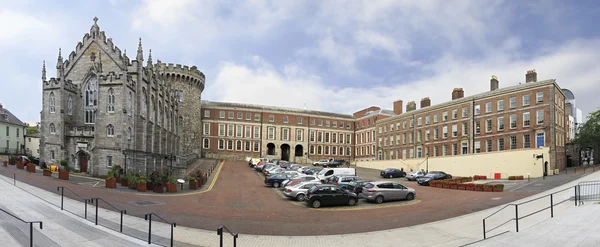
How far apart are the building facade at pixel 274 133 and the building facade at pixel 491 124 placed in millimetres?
22958

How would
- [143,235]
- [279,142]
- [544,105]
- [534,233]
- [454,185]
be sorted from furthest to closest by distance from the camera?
[279,142] → [544,105] → [454,185] → [143,235] → [534,233]

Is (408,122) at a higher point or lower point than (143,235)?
higher

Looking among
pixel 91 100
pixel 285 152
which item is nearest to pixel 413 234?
pixel 91 100

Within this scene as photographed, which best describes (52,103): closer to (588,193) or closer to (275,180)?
(275,180)

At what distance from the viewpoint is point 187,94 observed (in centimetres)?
7631

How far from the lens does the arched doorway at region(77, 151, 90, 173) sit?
39125 mm

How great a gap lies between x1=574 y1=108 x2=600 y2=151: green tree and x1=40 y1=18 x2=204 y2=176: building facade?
5434 cm

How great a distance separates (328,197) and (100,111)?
2866 centimetres

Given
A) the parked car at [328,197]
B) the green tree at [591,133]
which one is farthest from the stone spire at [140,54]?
the green tree at [591,133]

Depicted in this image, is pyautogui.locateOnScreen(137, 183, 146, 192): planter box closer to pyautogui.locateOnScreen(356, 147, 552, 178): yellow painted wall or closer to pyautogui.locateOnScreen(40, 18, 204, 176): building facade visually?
pyautogui.locateOnScreen(40, 18, 204, 176): building facade

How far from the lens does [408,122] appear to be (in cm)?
6856

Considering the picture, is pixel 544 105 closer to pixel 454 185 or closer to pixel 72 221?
pixel 454 185

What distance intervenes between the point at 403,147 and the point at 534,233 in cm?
5772

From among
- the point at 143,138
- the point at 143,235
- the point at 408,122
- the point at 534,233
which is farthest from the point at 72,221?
the point at 408,122
